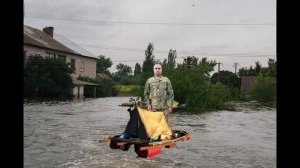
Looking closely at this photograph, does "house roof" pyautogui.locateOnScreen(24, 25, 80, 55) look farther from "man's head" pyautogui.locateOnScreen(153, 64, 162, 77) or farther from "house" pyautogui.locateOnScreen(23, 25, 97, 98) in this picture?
"man's head" pyautogui.locateOnScreen(153, 64, 162, 77)

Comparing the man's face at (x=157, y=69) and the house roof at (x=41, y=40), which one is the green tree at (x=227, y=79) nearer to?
the house roof at (x=41, y=40)

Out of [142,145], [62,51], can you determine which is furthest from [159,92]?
[62,51]

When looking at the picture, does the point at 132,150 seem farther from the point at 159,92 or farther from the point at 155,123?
the point at 155,123

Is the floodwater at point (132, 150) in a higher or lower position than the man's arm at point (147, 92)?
lower

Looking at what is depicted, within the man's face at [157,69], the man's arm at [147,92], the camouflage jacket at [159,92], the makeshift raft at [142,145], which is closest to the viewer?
the makeshift raft at [142,145]

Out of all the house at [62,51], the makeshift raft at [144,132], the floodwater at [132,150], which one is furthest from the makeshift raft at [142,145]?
the house at [62,51]

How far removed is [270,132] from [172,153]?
32.7ft

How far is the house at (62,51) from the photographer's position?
46059mm

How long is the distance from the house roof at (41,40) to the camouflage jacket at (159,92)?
1479 inches

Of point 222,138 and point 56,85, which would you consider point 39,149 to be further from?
point 56,85

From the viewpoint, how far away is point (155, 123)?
902 cm

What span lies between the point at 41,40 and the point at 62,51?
3193 mm

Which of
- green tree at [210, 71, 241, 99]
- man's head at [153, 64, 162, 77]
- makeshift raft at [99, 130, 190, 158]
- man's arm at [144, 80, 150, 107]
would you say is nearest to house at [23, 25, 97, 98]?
green tree at [210, 71, 241, 99]
